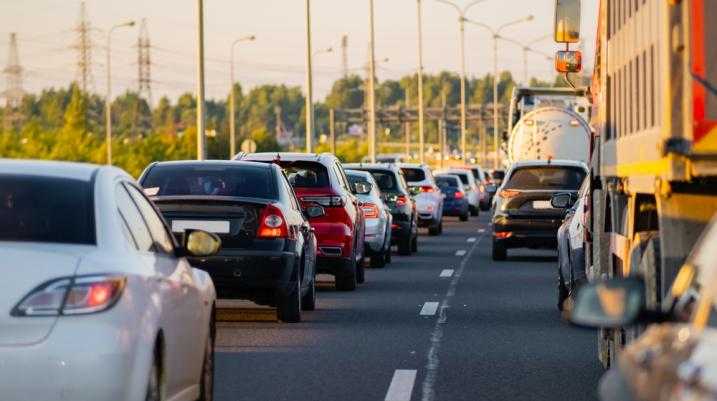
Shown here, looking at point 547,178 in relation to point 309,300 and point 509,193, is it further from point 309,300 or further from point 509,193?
point 309,300

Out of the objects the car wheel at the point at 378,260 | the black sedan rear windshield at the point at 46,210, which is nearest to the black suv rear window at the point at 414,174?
the car wheel at the point at 378,260

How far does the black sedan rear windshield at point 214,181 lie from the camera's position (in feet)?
57.2

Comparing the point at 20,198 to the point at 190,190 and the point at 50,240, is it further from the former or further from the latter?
the point at 190,190

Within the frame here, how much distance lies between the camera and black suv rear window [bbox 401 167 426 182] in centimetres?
4269

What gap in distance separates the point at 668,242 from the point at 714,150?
85cm

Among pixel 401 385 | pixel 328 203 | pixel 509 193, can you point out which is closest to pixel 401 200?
pixel 509 193

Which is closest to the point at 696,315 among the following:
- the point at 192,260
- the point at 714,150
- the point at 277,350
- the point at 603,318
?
the point at 603,318

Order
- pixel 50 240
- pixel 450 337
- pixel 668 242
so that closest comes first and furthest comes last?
pixel 50 240 < pixel 668 242 < pixel 450 337

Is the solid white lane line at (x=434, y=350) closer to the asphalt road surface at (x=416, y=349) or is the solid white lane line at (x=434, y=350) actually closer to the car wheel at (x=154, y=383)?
the asphalt road surface at (x=416, y=349)

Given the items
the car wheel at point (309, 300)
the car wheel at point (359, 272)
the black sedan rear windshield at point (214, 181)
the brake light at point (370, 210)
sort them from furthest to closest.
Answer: the brake light at point (370, 210) < the car wheel at point (359, 272) < the car wheel at point (309, 300) < the black sedan rear windshield at point (214, 181)

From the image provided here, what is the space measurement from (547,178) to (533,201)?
482 mm

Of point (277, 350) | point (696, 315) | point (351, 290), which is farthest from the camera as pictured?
point (351, 290)

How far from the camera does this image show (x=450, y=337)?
16.1 metres

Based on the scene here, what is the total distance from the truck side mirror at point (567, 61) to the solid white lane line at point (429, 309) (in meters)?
3.59
